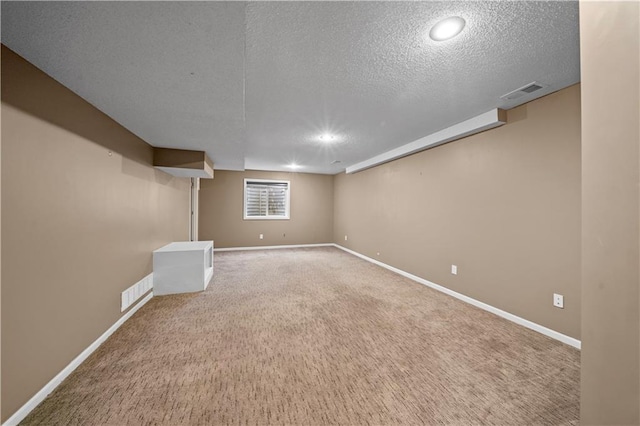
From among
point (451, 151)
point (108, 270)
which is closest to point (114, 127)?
point (108, 270)

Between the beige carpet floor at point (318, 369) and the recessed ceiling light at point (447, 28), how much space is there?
2.26 metres

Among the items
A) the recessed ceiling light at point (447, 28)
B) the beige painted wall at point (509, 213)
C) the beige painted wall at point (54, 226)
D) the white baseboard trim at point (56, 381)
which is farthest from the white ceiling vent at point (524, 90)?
the white baseboard trim at point (56, 381)

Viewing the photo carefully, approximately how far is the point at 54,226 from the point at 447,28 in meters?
2.80

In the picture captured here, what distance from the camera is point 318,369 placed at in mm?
1764

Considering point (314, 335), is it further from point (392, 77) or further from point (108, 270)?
point (392, 77)

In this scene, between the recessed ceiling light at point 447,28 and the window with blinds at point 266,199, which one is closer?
the recessed ceiling light at point 447,28

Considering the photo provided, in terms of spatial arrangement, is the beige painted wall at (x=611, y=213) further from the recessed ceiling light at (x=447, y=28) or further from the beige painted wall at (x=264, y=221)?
the beige painted wall at (x=264, y=221)

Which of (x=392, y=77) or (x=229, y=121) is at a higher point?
(x=392, y=77)

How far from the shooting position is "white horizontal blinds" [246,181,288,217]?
22.5 feet

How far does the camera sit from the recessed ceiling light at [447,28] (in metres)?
1.36

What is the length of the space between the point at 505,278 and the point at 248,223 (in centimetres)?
579

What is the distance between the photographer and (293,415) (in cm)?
137

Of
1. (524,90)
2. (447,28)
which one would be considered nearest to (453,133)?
(524,90)

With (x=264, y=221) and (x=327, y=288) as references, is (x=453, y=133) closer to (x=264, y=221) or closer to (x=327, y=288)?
(x=327, y=288)
